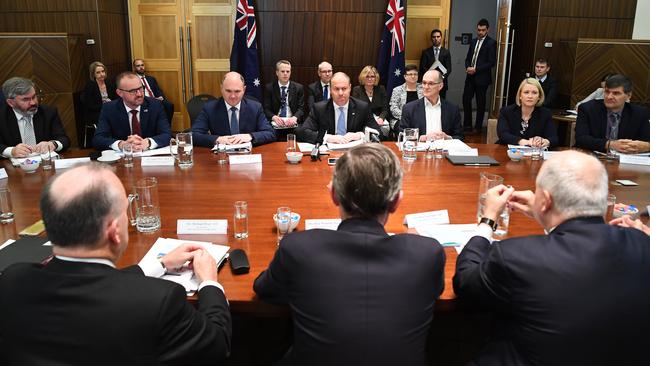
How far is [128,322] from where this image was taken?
130 centimetres

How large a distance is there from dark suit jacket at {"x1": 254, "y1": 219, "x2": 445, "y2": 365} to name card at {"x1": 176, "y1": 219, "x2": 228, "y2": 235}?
33.2 inches

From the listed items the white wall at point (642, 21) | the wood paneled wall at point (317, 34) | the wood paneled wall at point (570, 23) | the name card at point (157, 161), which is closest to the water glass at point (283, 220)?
the name card at point (157, 161)

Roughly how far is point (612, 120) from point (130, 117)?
3.86 m

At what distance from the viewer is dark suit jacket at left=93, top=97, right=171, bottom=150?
421 centimetres

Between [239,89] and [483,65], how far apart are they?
5.45 meters

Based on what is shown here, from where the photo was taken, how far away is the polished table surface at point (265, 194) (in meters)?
2.14

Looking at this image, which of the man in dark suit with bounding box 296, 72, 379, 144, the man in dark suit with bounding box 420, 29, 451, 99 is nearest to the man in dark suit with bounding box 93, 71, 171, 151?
the man in dark suit with bounding box 296, 72, 379, 144

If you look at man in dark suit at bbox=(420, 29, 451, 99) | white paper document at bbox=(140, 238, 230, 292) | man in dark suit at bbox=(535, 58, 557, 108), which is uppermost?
man in dark suit at bbox=(420, 29, 451, 99)

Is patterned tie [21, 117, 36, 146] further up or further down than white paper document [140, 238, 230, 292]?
further up

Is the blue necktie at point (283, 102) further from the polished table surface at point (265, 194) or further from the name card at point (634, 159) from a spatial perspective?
the name card at point (634, 159)

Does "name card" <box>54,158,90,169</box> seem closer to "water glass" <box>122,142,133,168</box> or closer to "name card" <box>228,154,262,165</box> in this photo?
"water glass" <box>122,142,133,168</box>

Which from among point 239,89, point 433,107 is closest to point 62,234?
point 239,89

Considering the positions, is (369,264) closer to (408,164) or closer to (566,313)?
(566,313)

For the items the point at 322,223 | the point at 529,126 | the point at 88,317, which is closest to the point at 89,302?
the point at 88,317
